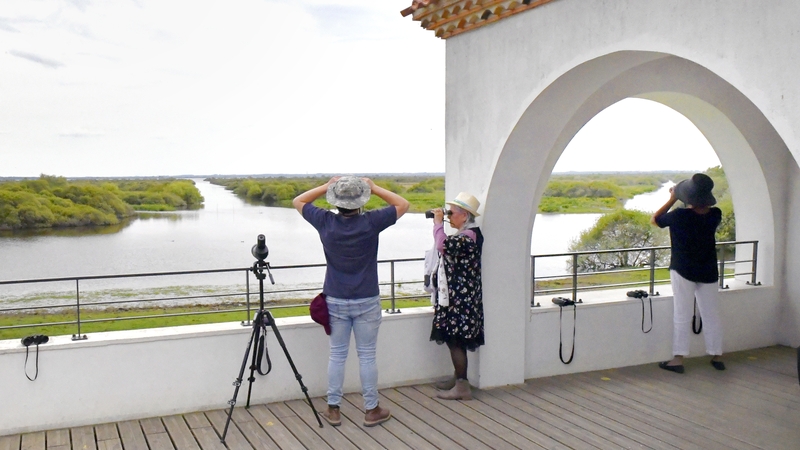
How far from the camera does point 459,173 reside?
4895 millimetres

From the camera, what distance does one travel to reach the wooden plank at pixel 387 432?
148 inches

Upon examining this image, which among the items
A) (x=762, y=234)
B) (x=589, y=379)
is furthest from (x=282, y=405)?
(x=762, y=234)

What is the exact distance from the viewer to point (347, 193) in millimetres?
3799

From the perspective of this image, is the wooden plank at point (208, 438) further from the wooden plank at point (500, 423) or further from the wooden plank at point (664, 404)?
the wooden plank at point (664, 404)

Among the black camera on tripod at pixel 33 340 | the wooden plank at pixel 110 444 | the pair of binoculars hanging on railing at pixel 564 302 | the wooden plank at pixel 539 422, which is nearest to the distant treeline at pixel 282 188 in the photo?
the pair of binoculars hanging on railing at pixel 564 302

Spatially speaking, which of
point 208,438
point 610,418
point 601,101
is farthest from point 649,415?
point 208,438

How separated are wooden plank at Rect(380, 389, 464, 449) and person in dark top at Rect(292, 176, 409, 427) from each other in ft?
0.62

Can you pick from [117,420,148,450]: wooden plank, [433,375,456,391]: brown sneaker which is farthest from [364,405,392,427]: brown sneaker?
[117,420,148,450]: wooden plank

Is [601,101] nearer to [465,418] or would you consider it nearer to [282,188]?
[465,418]

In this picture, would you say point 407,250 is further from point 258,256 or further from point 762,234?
point 258,256

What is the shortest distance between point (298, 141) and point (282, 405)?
21.5 m

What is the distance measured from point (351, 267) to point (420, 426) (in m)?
1.11

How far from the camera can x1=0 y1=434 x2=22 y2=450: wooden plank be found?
3750 millimetres

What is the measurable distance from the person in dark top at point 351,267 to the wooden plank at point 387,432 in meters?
0.07
